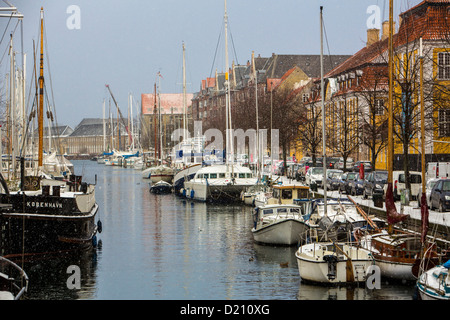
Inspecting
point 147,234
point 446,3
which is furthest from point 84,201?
point 446,3

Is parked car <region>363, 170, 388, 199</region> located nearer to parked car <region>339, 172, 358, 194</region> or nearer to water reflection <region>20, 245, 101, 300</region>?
parked car <region>339, 172, 358, 194</region>

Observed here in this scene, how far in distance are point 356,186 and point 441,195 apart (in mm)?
12249

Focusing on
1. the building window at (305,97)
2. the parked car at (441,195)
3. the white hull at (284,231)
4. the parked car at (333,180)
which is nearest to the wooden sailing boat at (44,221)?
the white hull at (284,231)

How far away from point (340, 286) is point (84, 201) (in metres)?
12.8

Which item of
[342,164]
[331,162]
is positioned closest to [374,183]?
[342,164]

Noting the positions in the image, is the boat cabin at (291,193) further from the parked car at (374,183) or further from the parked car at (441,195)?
the parked car at (441,195)

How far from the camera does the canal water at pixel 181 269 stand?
77.8ft

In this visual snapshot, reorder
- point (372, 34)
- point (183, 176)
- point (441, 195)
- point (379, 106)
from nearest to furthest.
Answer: point (441, 195) → point (379, 106) → point (183, 176) → point (372, 34)

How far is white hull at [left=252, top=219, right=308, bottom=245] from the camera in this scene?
3284 cm

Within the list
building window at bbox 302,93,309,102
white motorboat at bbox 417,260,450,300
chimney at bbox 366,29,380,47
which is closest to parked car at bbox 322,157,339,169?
chimney at bbox 366,29,380,47

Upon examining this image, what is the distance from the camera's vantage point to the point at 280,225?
3309 cm

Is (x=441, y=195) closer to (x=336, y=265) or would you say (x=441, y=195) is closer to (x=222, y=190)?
(x=336, y=265)
